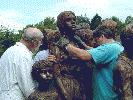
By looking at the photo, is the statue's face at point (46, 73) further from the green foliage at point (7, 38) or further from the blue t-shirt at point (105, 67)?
the green foliage at point (7, 38)

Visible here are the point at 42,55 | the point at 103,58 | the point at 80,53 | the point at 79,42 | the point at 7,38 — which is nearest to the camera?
the point at 80,53

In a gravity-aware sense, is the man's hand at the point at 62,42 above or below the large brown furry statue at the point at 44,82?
above

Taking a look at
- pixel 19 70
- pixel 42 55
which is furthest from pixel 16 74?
pixel 42 55

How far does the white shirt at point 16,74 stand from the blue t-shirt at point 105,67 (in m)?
1.05

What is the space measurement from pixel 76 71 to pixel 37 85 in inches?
25.5

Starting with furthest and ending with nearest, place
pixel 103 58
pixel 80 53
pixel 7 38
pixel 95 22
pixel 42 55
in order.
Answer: pixel 95 22 < pixel 7 38 < pixel 42 55 < pixel 103 58 < pixel 80 53

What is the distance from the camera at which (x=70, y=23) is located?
28.8ft

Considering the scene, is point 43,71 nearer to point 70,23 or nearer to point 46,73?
point 46,73

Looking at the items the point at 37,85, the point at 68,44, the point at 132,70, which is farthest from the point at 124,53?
the point at 37,85

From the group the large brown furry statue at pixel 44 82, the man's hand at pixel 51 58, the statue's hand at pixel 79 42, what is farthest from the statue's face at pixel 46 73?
the statue's hand at pixel 79 42

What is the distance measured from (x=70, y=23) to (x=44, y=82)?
1.02 metres

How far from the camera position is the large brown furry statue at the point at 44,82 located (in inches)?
333

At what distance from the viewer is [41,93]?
28.0 feet

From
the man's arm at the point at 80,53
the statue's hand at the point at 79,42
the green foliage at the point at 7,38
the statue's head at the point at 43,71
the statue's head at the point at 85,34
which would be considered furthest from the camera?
the green foliage at the point at 7,38
